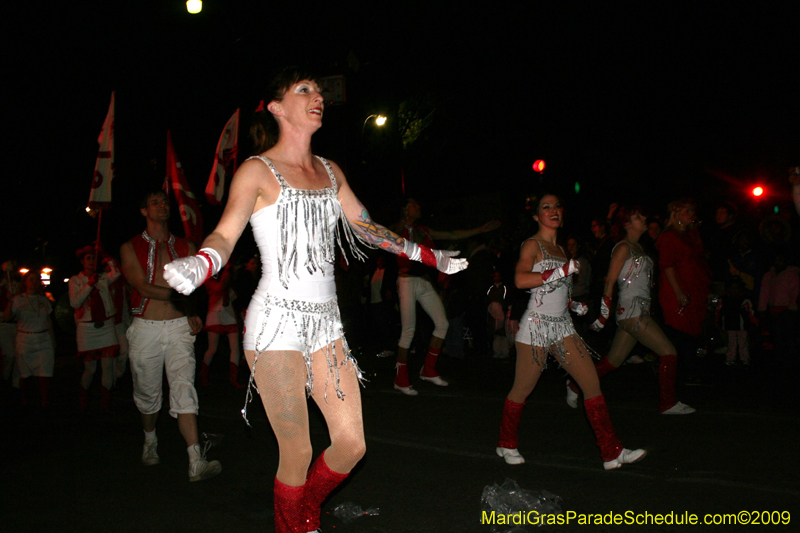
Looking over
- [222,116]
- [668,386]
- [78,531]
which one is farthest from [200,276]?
[222,116]

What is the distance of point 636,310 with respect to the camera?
6.47m

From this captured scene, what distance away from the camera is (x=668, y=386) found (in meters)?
6.52

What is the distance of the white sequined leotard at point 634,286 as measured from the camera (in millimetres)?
6477

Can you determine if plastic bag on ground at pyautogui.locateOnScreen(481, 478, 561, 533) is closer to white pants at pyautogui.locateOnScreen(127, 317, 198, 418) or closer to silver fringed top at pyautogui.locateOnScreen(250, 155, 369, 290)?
silver fringed top at pyautogui.locateOnScreen(250, 155, 369, 290)

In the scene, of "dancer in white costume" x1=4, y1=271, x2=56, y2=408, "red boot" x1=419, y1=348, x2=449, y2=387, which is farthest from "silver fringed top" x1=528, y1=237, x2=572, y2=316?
"dancer in white costume" x1=4, y1=271, x2=56, y2=408

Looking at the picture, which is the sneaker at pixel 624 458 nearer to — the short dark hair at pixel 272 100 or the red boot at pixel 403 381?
the short dark hair at pixel 272 100

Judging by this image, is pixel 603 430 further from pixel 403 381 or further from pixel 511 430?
pixel 403 381

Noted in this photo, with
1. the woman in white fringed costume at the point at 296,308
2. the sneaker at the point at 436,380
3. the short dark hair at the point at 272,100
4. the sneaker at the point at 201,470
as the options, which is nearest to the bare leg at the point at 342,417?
the woman in white fringed costume at the point at 296,308

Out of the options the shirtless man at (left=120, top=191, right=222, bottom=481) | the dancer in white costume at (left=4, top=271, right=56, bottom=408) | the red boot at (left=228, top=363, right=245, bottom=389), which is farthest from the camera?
the red boot at (left=228, top=363, right=245, bottom=389)

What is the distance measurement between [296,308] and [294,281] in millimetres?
126

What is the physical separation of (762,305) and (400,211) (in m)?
5.72

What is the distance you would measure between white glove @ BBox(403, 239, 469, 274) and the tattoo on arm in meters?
0.05

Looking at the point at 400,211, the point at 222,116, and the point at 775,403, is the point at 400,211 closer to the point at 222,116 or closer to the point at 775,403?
the point at 775,403

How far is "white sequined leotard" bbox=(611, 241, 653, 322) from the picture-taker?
6.48 metres
